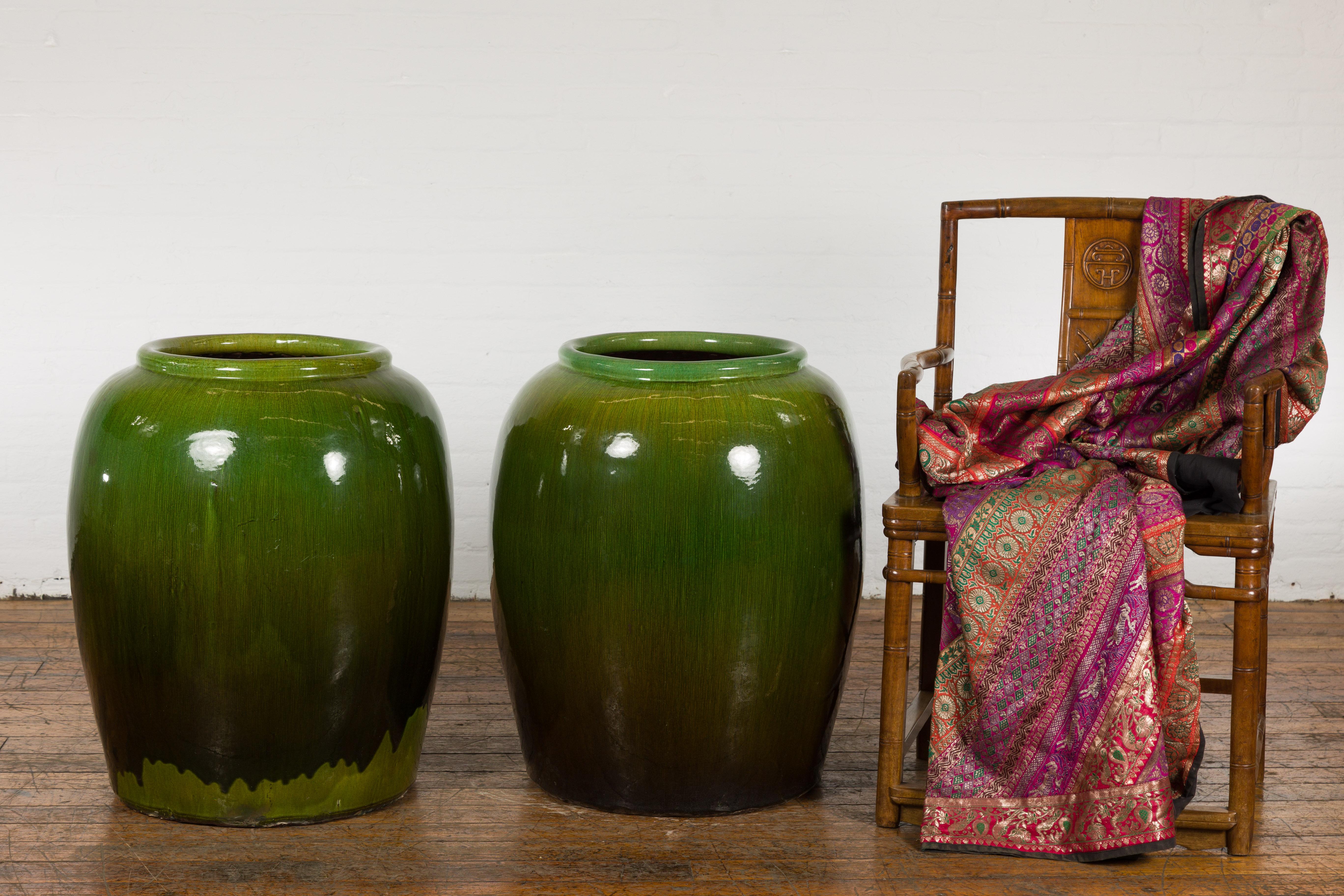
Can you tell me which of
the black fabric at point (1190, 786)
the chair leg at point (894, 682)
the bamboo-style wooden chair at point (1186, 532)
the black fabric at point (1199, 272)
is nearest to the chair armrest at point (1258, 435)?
the bamboo-style wooden chair at point (1186, 532)

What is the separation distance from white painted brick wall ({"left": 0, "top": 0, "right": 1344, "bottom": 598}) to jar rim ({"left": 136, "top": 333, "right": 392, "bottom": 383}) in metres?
0.91

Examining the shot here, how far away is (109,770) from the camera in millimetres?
2027

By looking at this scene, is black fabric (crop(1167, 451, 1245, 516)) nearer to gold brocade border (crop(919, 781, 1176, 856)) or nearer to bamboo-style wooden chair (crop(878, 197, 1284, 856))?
bamboo-style wooden chair (crop(878, 197, 1284, 856))

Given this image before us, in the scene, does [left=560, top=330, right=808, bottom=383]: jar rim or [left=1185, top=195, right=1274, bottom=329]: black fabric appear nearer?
[left=560, top=330, right=808, bottom=383]: jar rim

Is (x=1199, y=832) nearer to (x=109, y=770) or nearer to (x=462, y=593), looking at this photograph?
(x=109, y=770)

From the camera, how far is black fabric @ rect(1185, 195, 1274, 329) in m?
2.04

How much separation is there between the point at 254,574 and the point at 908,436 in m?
0.90

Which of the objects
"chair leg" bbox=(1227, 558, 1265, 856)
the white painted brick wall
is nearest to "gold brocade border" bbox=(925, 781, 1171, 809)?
"chair leg" bbox=(1227, 558, 1265, 856)

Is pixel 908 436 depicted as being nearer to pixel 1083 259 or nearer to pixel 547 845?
pixel 1083 259

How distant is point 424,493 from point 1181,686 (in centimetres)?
107

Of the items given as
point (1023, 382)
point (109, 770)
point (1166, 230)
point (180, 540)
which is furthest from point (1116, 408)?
point (109, 770)

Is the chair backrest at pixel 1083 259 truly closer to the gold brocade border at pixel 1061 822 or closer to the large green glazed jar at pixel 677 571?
the large green glazed jar at pixel 677 571

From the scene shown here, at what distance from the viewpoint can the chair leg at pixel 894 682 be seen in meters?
1.90

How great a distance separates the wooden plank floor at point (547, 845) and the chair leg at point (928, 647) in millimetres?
97
